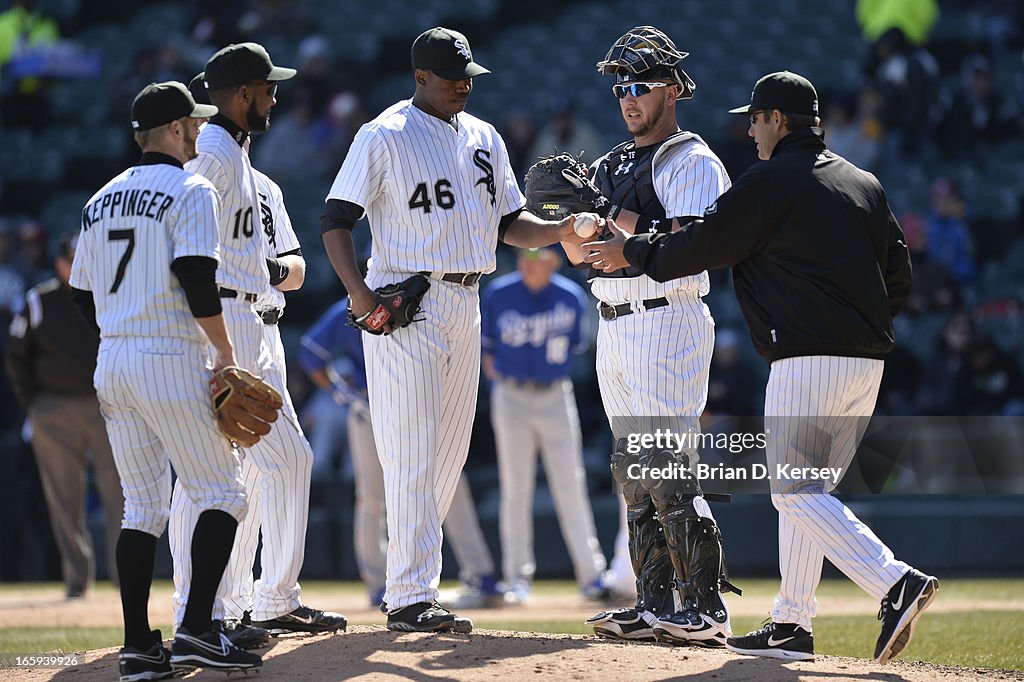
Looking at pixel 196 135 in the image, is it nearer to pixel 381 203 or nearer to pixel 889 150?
pixel 381 203

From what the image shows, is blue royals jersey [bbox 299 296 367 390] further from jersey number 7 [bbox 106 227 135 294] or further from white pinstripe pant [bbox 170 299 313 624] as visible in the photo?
jersey number 7 [bbox 106 227 135 294]

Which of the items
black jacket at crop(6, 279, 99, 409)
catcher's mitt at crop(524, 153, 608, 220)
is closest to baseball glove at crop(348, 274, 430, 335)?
catcher's mitt at crop(524, 153, 608, 220)

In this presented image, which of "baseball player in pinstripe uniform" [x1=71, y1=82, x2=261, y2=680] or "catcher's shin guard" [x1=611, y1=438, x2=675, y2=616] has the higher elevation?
"baseball player in pinstripe uniform" [x1=71, y1=82, x2=261, y2=680]

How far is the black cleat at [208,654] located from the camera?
4848mm

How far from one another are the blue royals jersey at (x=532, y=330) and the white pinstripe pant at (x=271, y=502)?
408 cm

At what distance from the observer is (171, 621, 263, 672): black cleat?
15.9ft

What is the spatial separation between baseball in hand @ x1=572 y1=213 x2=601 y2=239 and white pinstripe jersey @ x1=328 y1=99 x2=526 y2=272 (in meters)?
0.42

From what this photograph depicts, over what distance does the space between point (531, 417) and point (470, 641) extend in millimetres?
4484

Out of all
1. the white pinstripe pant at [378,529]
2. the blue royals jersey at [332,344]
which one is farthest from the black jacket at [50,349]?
the white pinstripe pant at [378,529]

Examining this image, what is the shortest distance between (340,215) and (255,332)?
0.60 metres

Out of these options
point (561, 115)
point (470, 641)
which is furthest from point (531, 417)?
point (561, 115)

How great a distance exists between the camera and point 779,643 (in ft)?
17.6

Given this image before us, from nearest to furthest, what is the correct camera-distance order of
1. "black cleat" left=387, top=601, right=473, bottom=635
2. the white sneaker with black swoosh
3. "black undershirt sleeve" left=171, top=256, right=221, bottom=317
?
"black undershirt sleeve" left=171, top=256, right=221, bottom=317 → the white sneaker with black swoosh → "black cleat" left=387, top=601, right=473, bottom=635

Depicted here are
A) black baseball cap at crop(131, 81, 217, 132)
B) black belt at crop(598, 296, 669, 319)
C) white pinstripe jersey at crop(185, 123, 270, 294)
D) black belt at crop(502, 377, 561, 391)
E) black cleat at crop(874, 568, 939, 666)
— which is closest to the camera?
black cleat at crop(874, 568, 939, 666)
